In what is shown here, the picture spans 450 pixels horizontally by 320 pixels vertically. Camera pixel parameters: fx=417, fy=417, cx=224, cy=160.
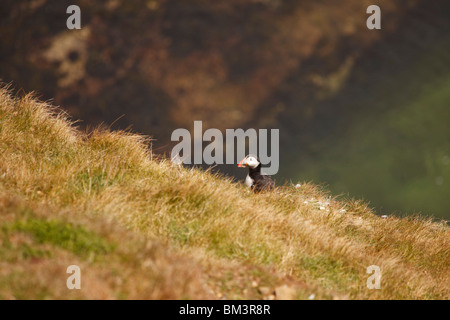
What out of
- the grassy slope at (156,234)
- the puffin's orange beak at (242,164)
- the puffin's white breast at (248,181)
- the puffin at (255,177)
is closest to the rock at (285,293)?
the grassy slope at (156,234)

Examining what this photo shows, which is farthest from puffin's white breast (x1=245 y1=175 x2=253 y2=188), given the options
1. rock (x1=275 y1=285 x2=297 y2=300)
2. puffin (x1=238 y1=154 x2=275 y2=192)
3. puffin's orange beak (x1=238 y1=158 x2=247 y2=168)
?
rock (x1=275 y1=285 x2=297 y2=300)

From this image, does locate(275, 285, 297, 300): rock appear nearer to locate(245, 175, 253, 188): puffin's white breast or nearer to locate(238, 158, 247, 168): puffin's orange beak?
locate(245, 175, 253, 188): puffin's white breast

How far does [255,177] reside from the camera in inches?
427

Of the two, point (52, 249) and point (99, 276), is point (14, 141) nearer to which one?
point (52, 249)

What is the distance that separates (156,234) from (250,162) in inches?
206

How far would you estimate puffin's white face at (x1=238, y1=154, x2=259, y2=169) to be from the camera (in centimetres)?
1116

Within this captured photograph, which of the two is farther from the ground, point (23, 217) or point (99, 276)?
point (23, 217)

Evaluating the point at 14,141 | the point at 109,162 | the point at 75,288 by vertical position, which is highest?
the point at 14,141

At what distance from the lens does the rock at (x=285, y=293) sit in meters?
5.24

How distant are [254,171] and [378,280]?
16.7 feet

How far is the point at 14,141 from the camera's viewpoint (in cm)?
873

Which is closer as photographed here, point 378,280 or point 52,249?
point 52,249

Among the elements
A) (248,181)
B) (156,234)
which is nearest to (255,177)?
(248,181)
